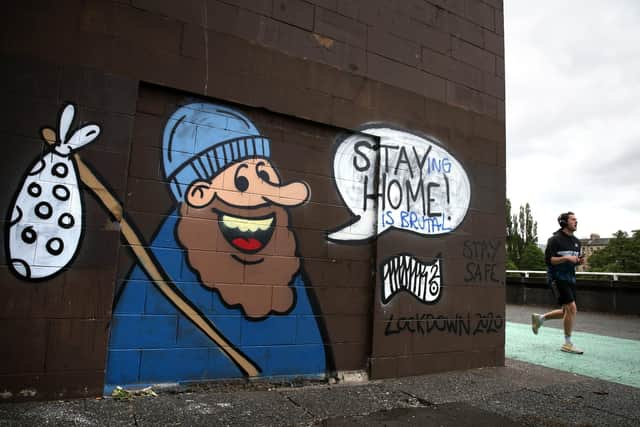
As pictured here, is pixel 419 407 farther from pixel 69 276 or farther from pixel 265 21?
pixel 265 21

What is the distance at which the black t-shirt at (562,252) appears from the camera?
6203 mm

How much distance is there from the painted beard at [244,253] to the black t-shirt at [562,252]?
3969mm

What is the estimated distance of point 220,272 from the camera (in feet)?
13.0

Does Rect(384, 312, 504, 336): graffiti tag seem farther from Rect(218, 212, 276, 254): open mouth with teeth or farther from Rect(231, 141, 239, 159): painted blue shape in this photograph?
Rect(231, 141, 239, 159): painted blue shape

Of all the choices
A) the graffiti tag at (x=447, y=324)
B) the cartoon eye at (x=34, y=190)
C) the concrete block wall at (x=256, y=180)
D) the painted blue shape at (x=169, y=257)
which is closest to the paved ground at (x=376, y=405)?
the concrete block wall at (x=256, y=180)

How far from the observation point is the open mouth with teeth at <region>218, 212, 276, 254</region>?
4.03 metres

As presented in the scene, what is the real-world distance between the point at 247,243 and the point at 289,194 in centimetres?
62

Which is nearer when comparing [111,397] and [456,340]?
[111,397]

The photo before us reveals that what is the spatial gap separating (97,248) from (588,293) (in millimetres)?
12113

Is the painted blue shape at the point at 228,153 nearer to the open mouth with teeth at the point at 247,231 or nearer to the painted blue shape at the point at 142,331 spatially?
the open mouth with teeth at the point at 247,231

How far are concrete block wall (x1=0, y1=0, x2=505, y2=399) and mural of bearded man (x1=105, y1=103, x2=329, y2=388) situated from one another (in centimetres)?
2

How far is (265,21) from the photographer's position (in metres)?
4.31

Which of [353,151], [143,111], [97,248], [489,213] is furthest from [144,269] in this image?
[489,213]

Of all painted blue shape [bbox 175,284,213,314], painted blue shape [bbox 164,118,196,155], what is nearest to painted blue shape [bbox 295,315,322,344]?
painted blue shape [bbox 175,284,213,314]
